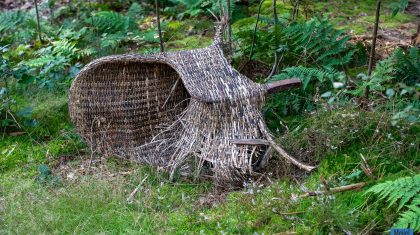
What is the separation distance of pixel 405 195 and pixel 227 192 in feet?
4.01

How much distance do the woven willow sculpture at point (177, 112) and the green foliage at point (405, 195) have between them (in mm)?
682

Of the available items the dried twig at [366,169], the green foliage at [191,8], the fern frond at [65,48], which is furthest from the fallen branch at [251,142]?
the fern frond at [65,48]

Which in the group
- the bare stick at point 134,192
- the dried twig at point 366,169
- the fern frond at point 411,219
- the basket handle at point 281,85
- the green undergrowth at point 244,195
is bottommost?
the bare stick at point 134,192

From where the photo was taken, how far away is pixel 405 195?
3.15 meters

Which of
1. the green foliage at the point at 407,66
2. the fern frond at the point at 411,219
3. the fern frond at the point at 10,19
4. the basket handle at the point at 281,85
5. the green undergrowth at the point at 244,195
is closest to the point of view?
the fern frond at the point at 411,219

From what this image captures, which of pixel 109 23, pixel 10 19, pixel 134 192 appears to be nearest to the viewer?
pixel 134 192

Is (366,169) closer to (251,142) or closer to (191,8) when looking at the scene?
(251,142)

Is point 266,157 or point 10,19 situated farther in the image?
point 10,19

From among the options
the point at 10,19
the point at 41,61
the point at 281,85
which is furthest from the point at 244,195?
the point at 10,19

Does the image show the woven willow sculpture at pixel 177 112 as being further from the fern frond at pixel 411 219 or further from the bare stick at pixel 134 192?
the fern frond at pixel 411 219

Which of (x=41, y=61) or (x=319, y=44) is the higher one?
(x=319, y=44)

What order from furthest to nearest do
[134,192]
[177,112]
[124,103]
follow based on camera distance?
[177,112] < [124,103] < [134,192]

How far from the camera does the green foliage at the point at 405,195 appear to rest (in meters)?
3.02

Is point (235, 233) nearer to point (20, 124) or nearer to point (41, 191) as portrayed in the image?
point (41, 191)
